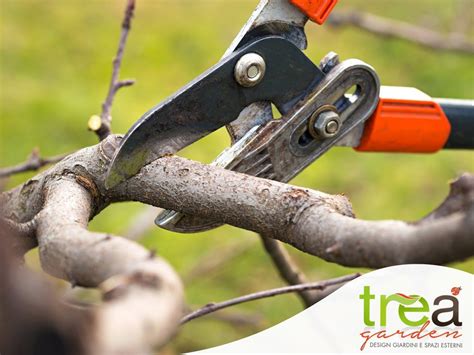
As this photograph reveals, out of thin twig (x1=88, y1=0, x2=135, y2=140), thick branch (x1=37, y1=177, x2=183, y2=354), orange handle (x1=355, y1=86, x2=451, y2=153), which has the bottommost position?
thick branch (x1=37, y1=177, x2=183, y2=354)

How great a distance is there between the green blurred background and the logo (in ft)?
5.43

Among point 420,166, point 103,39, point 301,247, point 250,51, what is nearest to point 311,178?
point 420,166

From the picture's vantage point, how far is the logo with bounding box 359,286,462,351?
4.44 feet

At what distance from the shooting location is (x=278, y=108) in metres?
1.52

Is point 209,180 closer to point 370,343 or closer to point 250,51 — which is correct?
point 250,51

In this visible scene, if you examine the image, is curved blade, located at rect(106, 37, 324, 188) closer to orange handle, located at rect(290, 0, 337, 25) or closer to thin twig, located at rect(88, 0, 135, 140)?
orange handle, located at rect(290, 0, 337, 25)

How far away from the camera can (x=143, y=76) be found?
5.07 m

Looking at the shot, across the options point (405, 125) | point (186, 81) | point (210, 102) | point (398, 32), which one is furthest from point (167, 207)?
point (186, 81)

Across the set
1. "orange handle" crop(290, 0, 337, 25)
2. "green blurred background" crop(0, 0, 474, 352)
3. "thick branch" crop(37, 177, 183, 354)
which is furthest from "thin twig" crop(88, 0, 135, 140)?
"green blurred background" crop(0, 0, 474, 352)

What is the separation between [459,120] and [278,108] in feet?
1.43

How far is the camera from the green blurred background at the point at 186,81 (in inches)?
149

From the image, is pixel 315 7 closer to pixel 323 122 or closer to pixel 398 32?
pixel 323 122

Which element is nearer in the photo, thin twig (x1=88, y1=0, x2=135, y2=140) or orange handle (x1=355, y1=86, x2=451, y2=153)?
orange handle (x1=355, y1=86, x2=451, y2=153)

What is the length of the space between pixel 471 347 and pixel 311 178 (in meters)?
3.01
